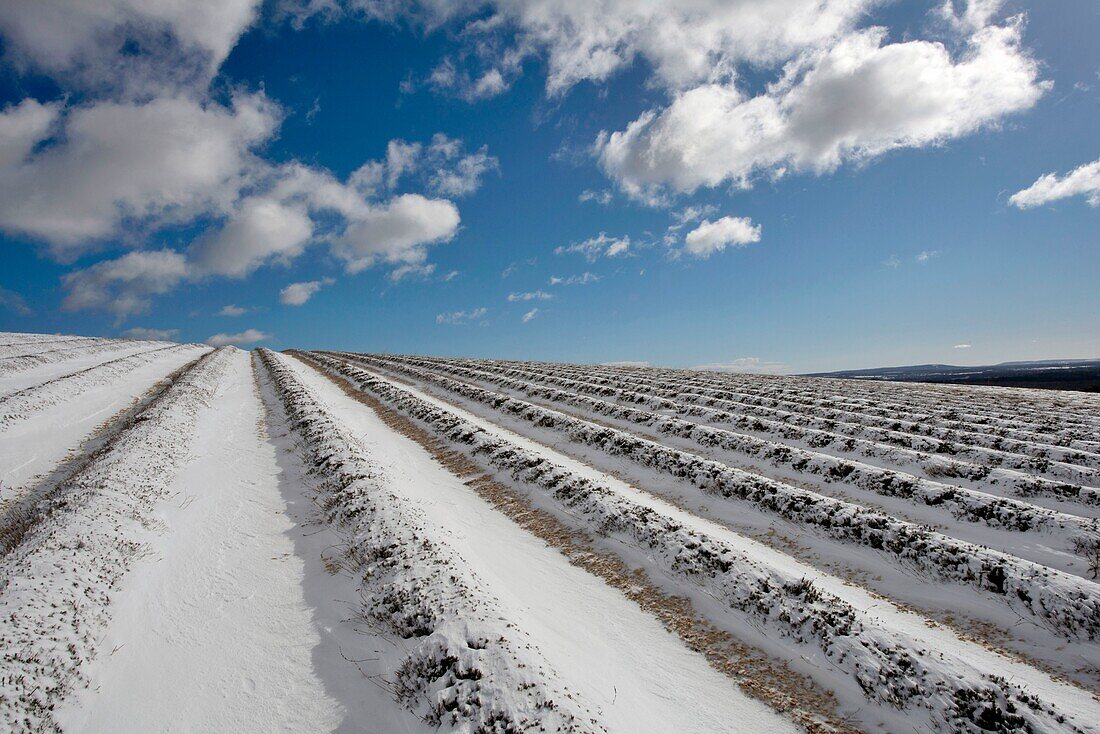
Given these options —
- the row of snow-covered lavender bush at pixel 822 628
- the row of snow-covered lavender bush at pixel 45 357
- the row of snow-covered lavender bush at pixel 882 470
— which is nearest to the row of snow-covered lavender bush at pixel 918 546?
the row of snow-covered lavender bush at pixel 882 470

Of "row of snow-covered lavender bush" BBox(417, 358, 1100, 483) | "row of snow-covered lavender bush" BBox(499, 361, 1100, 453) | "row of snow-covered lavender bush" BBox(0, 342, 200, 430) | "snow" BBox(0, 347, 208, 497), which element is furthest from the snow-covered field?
"row of snow-covered lavender bush" BBox(0, 342, 200, 430)

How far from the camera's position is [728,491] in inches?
557

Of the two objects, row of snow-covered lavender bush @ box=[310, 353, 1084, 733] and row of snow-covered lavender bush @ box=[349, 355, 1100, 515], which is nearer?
row of snow-covered lavender bush @ box=[310, 353, 1084, 733]

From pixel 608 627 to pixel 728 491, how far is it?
7.22 meters

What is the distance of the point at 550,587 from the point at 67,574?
9.42 m

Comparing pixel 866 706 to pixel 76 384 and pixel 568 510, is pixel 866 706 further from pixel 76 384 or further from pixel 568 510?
pixel 76 384

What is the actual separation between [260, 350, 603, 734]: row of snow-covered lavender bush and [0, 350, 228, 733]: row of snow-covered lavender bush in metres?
4.18

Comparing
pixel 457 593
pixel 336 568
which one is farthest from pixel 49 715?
pixel 457 593

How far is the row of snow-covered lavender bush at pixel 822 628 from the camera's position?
6.12 metres

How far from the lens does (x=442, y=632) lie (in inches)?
290

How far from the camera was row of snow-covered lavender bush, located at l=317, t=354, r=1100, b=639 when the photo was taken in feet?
26.5

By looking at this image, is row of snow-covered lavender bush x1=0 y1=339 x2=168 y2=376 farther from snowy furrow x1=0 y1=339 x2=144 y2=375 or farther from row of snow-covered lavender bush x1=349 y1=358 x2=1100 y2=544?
row of snow-covered lavender bush x1=349 y1=358 x2=1100 y2=544

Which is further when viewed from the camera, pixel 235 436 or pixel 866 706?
pixel 235 436

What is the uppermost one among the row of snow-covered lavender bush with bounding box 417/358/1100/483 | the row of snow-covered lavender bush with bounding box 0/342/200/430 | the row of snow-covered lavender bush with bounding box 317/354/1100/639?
the row of snow-covered lavender bush with bounding box 0/342/200/430
